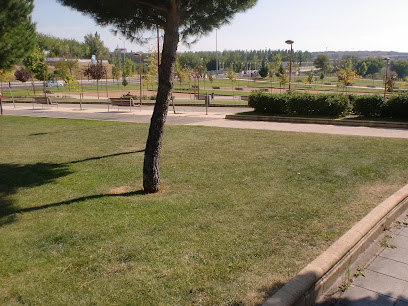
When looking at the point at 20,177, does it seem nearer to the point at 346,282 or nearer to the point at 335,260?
the point at 335,260

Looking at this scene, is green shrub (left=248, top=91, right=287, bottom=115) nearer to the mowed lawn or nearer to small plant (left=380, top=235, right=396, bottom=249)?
the mowed lawn

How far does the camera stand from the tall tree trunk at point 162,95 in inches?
246

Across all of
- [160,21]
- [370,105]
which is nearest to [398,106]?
[370,105]

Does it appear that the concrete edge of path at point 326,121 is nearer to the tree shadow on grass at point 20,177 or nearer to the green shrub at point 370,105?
the green shrub at point 370,105

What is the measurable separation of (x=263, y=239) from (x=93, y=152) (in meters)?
6.74

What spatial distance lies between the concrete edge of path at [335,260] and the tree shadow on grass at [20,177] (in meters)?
4.23

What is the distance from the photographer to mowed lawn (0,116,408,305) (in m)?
3.52

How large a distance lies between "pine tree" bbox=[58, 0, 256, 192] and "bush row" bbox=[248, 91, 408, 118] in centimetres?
963

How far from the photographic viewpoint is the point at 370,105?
49.8ft

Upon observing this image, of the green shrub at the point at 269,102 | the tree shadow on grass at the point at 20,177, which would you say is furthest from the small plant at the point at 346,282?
the green shrub at the point at 269,102

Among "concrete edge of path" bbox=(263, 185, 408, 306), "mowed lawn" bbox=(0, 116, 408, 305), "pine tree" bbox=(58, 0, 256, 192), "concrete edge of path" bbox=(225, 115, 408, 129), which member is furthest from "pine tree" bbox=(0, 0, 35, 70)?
"concrete edge of path" bbox=(263, 185, 408, 306)

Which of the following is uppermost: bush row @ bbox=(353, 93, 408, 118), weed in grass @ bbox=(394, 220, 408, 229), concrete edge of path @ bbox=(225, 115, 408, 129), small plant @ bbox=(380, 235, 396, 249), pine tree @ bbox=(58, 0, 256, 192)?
pine tree @ bbox=(58, 0, 256, 192)

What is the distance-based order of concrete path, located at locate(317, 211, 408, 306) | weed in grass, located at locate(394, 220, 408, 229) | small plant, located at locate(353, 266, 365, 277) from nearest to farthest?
concrete path, located at locate(317, 211, 408, 306) < small plant, located at locate(353, 266, 365, 277) < weed in grass, located at locate(394, 220, 408, 229)

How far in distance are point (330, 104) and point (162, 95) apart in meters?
11.5
